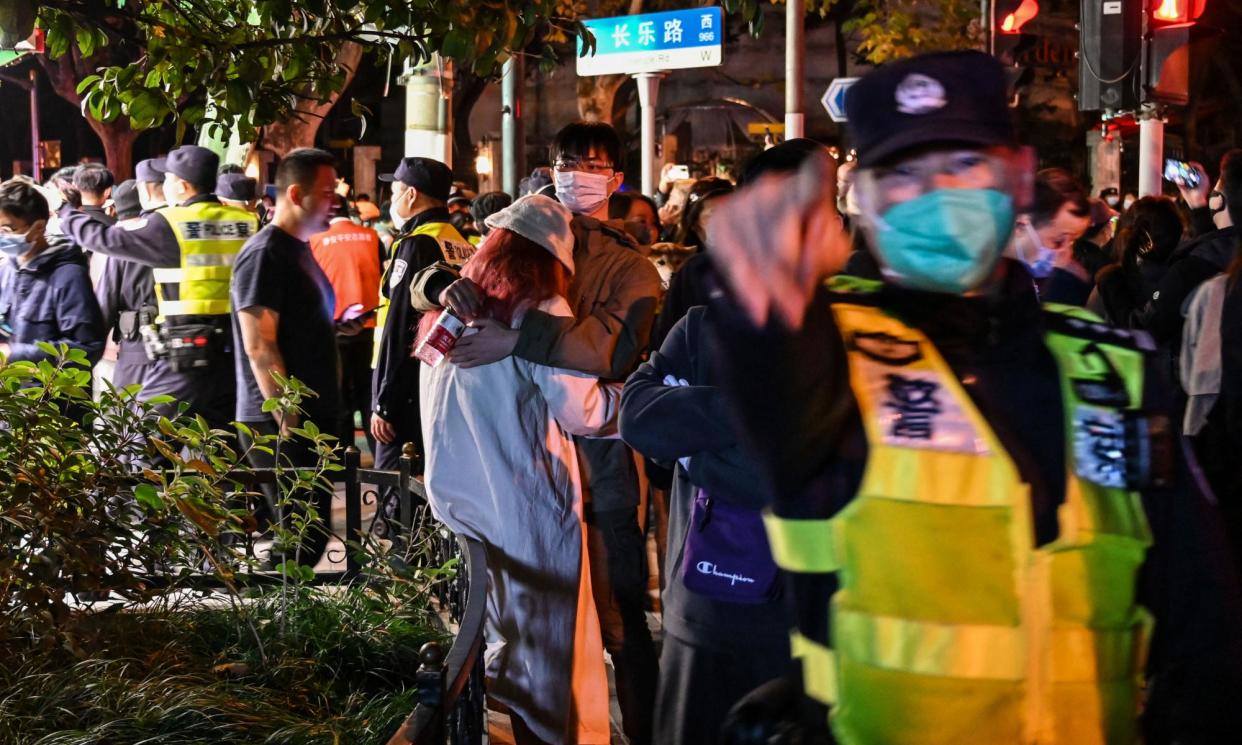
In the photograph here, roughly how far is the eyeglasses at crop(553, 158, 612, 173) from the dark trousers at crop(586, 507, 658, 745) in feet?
4.36

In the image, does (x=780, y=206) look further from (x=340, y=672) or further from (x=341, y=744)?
(x=340, y=672)

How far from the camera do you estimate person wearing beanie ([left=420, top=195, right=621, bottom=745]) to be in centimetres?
466

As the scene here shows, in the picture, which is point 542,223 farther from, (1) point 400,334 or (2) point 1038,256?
(2) point 1038,256

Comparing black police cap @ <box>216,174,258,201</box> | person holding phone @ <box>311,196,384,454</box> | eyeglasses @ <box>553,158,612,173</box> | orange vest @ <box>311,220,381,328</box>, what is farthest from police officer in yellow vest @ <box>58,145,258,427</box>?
eyeglasses @ <box>553,158,612,173</box>

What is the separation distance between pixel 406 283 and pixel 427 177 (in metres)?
1.21

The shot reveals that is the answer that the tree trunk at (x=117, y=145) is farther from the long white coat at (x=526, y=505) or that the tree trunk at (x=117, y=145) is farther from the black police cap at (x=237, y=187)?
the long white coat at (x=526, y=505)

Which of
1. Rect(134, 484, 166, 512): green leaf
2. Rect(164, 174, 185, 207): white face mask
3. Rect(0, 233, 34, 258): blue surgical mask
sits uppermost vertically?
Rect(164, 174, 185, 207): white face mask

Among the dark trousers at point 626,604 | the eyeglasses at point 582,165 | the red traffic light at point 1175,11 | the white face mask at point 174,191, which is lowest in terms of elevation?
the dark trousers at point 626,604

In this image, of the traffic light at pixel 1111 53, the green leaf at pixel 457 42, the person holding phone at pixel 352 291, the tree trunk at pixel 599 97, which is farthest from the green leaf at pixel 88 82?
the tree trunk at pixel 599 97

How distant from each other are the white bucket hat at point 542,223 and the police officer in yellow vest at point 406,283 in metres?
1.30

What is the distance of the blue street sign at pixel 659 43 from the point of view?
14.8m

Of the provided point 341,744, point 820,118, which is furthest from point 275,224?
point 820,118

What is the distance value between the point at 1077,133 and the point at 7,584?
37519mm

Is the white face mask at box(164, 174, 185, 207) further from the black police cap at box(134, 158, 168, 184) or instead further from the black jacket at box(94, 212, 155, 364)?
the black police cap at box(134, 158, 168, 184)
